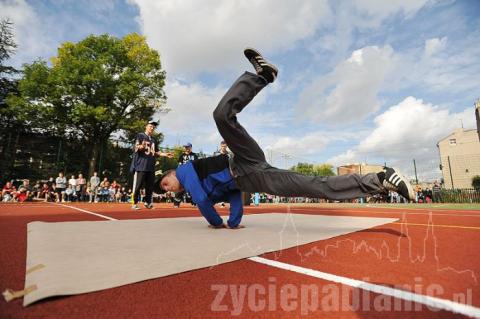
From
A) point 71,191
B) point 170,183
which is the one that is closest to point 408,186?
point 170,183

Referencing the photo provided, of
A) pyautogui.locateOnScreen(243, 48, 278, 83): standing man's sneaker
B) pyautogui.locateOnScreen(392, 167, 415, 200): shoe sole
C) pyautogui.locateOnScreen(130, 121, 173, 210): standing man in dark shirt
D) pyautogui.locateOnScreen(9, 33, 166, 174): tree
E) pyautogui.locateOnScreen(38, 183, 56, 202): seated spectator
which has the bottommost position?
pyautogui.locateOnScreen(392, 167, 415, 200): shoe sole

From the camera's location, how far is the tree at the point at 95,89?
20.5 m

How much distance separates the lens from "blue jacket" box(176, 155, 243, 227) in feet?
11.1

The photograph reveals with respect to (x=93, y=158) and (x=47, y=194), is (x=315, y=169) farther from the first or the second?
(x=47, y=194)

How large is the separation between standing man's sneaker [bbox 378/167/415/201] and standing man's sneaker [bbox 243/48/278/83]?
172cm

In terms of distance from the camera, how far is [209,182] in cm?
352

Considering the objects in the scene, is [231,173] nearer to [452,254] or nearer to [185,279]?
[185,279]

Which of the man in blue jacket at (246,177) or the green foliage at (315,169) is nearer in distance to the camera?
the man in blue jacket at (246,177)

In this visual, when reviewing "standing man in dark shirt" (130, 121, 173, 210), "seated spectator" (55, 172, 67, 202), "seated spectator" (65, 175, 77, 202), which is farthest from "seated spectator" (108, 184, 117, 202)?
"standing man in dark shirt" (130, 121, 173, 210)

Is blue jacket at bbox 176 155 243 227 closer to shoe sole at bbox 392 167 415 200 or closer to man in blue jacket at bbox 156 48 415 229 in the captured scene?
man in blue jacket at bbox 156 48 415 229

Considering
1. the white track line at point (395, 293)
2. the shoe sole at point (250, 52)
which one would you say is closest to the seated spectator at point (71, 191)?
the shoe sole at point (250, 52)

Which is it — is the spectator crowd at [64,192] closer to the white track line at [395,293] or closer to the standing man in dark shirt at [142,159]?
the standing man in dark shirt at [142,159]

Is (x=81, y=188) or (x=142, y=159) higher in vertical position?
(x=142, y=159)

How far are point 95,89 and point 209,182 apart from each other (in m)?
22.0
